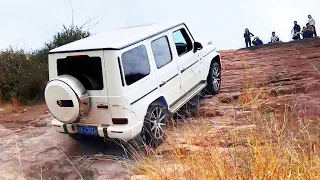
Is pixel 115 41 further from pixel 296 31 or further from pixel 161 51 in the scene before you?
pixel 296 31

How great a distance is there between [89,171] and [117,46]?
185cm

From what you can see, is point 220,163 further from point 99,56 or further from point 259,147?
point 99,56

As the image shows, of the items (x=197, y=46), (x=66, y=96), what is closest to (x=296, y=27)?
(x=197, y=46)

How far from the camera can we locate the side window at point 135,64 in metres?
5.41

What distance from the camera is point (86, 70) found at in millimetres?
5562

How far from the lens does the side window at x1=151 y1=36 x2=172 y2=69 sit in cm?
606

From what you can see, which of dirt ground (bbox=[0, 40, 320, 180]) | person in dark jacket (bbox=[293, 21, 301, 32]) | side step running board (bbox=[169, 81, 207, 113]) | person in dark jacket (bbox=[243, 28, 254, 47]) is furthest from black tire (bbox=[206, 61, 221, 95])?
person in dark jacket (bbox=[293, 21, 301, 32])

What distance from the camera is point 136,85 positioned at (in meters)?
5.52

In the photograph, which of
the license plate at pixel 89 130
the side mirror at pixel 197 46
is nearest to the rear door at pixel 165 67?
the side mirror at pixel 197 46

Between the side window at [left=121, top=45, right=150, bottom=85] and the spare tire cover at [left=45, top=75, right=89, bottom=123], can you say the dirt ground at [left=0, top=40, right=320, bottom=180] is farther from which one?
the side window at [left=121, top=45, right=150, bottom=85]

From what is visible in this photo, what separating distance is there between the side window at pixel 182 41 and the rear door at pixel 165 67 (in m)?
0.36

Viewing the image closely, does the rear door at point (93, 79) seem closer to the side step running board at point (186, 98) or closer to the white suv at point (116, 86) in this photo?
the white suv at point (116, 86)

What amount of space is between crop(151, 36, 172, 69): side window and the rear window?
1052 mm

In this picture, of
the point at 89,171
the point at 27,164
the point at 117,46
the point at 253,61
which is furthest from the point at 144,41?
the point at 253,61
